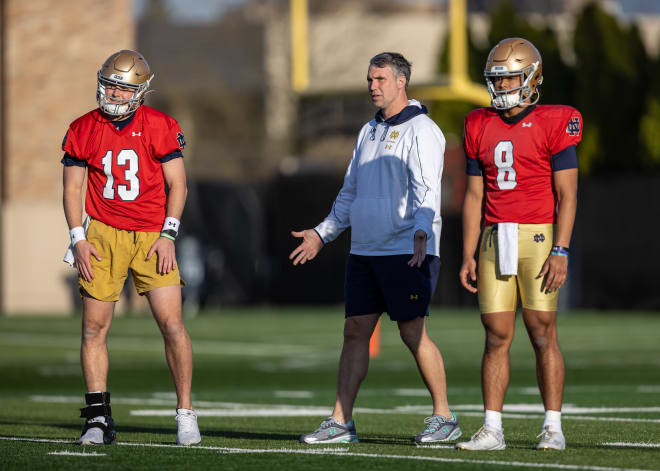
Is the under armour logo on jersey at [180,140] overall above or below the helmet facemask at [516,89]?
below

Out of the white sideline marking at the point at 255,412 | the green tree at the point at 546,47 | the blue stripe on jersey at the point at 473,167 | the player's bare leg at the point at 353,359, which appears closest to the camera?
the blue stripe on jersey at the point at 473,167

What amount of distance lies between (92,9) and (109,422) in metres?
24.4

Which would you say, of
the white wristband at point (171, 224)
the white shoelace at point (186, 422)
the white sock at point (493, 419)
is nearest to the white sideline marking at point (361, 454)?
the white shoelace at point (186, 422)

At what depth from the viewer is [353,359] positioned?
8406 mm

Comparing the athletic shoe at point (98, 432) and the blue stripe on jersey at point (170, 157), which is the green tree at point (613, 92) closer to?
the blue stripe on jersey at point (170, 157)

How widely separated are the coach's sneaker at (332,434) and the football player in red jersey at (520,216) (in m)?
0.75

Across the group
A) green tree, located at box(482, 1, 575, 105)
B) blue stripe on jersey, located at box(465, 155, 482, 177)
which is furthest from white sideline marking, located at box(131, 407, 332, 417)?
green tree, located at box(482, 1, 575, 105)

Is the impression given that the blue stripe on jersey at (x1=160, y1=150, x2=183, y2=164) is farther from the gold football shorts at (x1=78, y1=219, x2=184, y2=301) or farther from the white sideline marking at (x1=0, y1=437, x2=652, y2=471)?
the white sideline marking at (x1=0, y1=437, x2=652, y2=471)

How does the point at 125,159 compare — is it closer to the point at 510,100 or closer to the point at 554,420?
the point at 510,100

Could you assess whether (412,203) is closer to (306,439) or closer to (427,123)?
(427,123)

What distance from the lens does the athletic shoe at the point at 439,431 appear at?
8211mm

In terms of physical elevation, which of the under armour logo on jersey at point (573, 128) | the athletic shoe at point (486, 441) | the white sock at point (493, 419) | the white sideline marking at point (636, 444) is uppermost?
the under armour logo on jersey at point (573, 128)

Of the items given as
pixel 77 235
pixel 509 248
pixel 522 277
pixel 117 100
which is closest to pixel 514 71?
pixel 509 248

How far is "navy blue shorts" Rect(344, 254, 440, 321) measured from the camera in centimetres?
824
